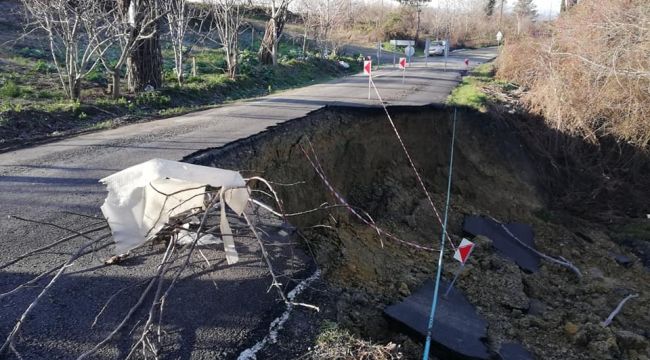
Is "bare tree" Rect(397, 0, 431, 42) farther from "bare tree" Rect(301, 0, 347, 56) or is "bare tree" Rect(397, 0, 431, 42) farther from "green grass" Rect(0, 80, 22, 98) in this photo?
"green grass" Rect(0, 80, 22, 98)

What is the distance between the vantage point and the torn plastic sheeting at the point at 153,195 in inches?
154

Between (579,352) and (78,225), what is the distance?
5.71 meters

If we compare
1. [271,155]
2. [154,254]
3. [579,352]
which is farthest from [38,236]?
[579,352]

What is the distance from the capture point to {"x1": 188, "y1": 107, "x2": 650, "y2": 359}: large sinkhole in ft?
19.7

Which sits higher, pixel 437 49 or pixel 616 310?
pixel 437 49

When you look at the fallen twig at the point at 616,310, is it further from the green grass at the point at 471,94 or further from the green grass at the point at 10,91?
the green grass at the point at 10,91

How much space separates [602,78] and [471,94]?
139 inches

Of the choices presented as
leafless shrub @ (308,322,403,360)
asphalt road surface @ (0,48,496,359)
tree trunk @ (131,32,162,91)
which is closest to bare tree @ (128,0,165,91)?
tree trunk @ (131,32,162,91)

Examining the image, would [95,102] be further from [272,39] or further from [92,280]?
[272,39]

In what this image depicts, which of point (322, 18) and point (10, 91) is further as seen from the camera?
point (322, 18)

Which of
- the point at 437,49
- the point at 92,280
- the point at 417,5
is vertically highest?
the point at 417,5

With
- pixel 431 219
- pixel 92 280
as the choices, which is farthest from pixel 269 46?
pixel 92 280

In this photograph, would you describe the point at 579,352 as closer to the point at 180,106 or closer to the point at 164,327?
the point at 164,327

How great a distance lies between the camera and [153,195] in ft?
13.1
